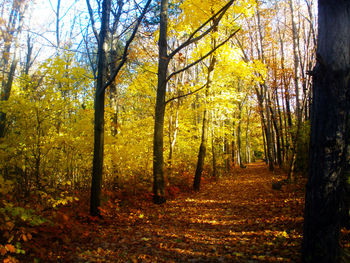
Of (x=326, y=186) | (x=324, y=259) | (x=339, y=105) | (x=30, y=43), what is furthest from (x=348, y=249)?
(x=30, y=43)

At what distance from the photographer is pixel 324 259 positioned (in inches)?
102

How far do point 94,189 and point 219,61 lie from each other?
7879mm

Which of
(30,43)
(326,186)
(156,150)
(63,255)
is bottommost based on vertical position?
(63,255)

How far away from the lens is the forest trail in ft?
12.0

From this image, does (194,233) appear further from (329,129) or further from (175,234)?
(329,129)

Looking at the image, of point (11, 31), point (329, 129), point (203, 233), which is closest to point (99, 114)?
point (203, 233)

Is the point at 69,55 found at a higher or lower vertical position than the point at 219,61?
lower

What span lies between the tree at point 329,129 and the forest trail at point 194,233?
712 mm

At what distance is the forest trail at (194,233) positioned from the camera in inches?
144

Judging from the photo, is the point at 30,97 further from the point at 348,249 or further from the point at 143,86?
the point at 348,249

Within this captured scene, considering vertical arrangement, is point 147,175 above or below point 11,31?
below

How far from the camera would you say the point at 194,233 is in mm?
4828

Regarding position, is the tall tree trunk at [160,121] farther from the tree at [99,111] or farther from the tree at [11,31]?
the tree at [11,31]

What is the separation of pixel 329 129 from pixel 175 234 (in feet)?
12.3
